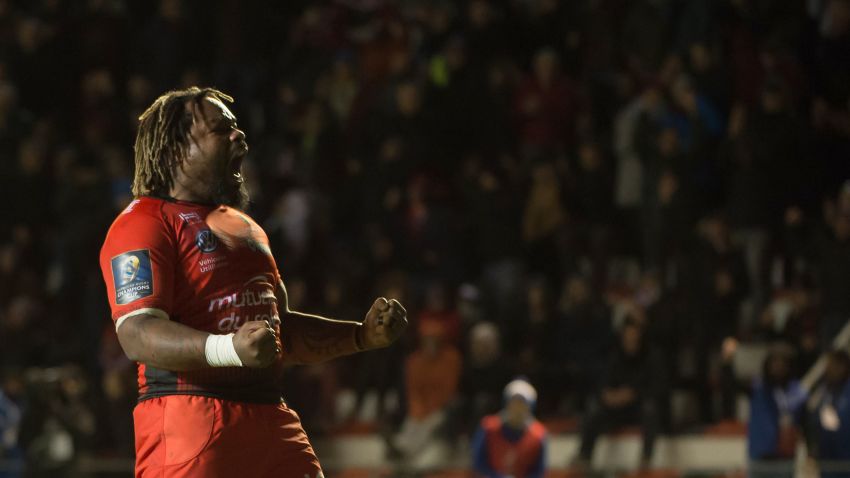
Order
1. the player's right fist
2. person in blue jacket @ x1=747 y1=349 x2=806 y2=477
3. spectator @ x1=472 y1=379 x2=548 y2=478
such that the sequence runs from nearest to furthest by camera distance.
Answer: the player's right fist → person in blue jacket @ x1=747 y1=349 x2=806 y2=477 → spectator @ x1=472 y1=379 x2=548 y2=478

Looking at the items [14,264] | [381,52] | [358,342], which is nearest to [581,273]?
[381,52]

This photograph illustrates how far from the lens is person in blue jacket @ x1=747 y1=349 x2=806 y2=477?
1027 cm

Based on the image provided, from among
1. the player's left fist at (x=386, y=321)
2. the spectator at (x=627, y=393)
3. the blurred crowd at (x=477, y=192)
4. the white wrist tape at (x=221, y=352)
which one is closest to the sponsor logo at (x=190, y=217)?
the white wrist tape at (x=221, y=352)

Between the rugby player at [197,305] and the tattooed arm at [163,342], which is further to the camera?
the rugby player at [197,305]

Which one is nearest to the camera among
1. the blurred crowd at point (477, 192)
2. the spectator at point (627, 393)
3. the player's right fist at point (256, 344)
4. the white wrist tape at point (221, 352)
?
the player's right fist at point (256, 344)

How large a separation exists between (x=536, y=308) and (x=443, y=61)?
2756mm

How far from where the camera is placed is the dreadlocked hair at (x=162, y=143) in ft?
13.4

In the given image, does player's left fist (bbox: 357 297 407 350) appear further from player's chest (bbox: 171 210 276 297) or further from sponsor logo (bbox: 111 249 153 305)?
sponsor logo (bbox: 111 249 153 305)

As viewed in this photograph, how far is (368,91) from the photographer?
13930 mm

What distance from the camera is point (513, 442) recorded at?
1091 cm

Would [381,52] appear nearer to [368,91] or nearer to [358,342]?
[368,91]

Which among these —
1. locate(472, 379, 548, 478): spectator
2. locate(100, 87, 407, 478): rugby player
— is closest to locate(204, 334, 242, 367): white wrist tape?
locate(100, 87, 407, 478): rugby player

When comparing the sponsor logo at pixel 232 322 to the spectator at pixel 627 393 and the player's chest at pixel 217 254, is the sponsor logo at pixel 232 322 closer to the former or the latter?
the player's chest at pixel 217 254

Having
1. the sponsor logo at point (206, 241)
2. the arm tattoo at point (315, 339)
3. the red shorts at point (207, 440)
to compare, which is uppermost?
the sponsor logo at point (206, 241)
